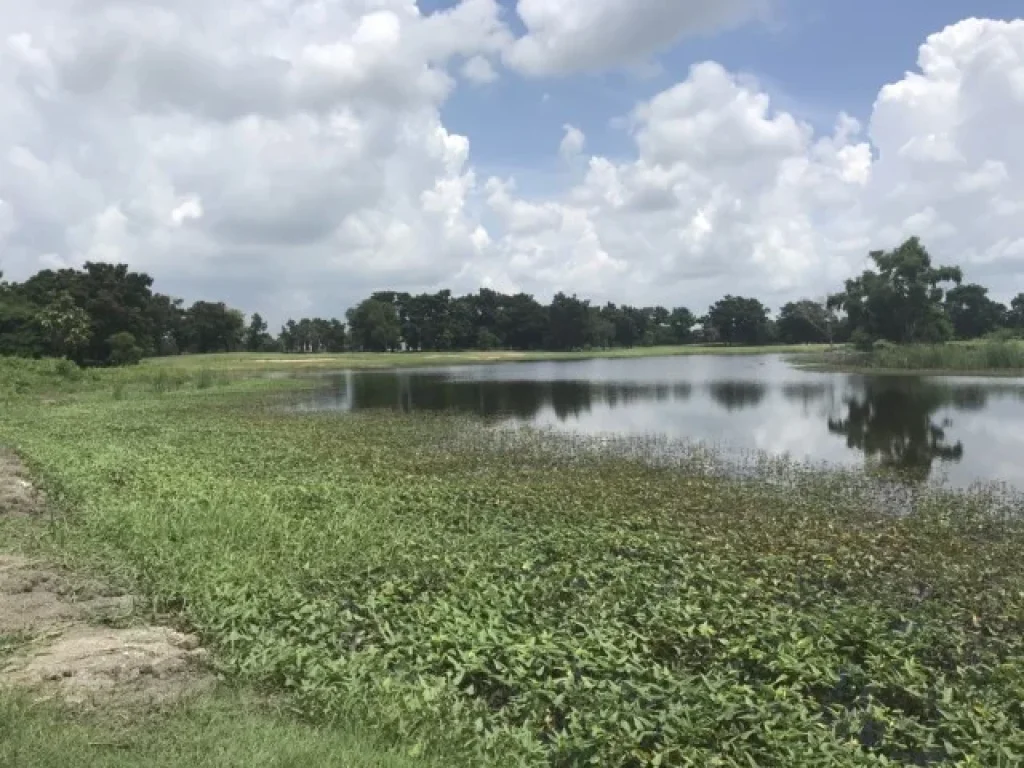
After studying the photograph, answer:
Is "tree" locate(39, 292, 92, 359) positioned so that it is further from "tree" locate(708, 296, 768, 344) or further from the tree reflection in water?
"tree" locate(708, 296, 768, 344)

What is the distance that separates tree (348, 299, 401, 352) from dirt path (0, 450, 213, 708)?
124181 millimetres

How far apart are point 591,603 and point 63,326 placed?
79.0m

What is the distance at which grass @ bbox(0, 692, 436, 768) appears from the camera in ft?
15.0

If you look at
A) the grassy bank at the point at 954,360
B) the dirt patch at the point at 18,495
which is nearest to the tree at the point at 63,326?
the dirt patch at the point at 18,495

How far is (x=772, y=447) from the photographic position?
73.6ft

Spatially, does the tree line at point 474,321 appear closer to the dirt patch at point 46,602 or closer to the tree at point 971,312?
the tree at point 971,312

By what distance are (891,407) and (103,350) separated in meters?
76.6

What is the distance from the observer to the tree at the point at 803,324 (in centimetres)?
13925

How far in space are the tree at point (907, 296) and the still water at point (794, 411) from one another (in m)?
29.8

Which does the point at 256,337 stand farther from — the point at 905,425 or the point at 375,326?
the point at 905,425

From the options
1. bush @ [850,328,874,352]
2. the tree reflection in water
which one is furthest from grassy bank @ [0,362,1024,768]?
bush @ [850,328,874,352]

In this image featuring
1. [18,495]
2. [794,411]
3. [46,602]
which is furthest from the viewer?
[794,411]

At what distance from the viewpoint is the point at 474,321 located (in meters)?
143

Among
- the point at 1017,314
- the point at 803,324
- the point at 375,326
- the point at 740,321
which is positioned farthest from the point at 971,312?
the point at 375,326
